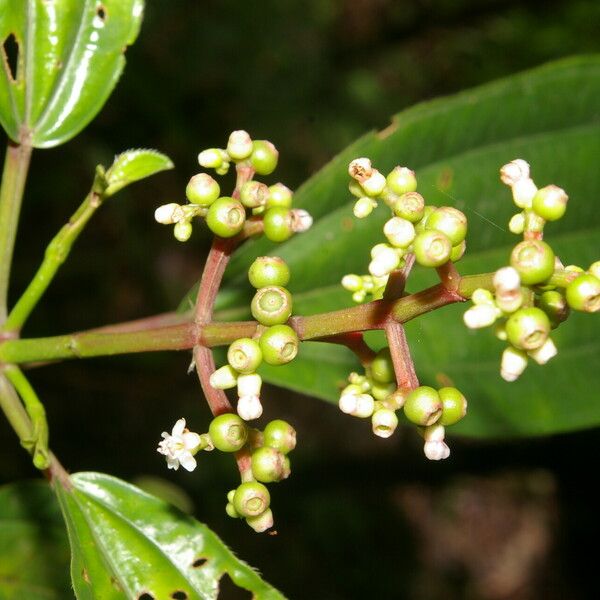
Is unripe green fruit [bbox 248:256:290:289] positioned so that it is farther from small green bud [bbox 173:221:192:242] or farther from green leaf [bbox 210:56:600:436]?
green leaf [bbox 210:56:600:436]

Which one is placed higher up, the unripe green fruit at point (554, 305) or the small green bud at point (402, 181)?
the small green bud at point (402, 181)

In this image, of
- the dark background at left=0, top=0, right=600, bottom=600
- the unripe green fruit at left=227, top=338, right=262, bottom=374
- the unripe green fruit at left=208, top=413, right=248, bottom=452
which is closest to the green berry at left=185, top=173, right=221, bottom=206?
the unripe green fruit at left=227, top=338, right=262, bottom=374

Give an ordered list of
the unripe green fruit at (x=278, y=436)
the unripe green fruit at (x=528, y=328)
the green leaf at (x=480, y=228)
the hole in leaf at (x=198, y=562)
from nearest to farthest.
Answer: the unripe green fruit at (x=528, y=328) < the unripe green fruit at (x=278, y=436) < the hole in leaf at (x=198, y=562) < the green leaf at (x=480, y=228)

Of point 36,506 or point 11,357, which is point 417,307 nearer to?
point 11,357

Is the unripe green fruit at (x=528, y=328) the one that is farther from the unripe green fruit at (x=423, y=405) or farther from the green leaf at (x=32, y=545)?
the green leaf at (x=32, y=545)

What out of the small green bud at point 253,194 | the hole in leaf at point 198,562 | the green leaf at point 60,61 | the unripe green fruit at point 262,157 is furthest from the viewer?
the green leaf at point 60,61

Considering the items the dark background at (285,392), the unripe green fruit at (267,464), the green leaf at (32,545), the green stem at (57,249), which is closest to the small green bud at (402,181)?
the unripe green fruit at (267,464)
